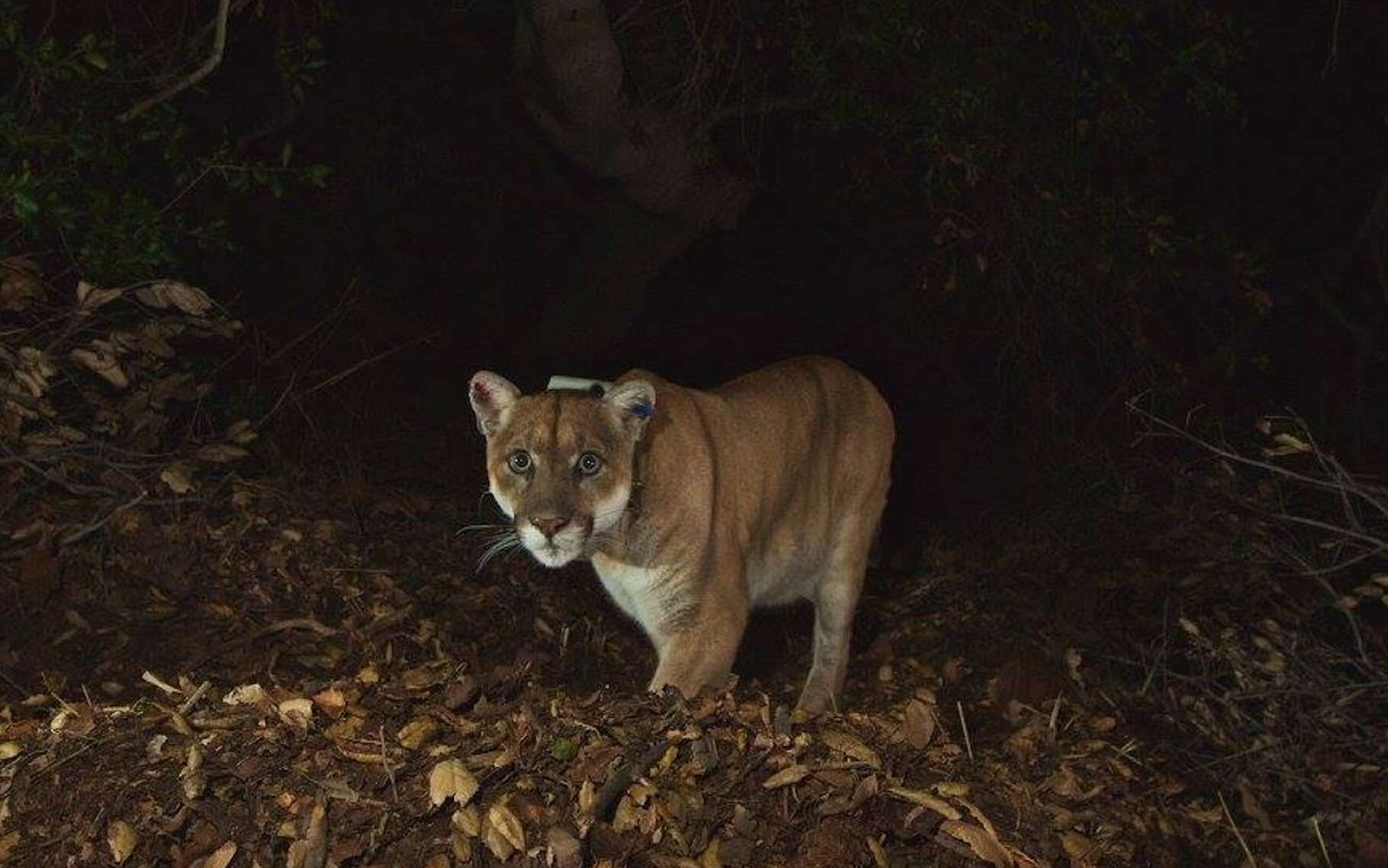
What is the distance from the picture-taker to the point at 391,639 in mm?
7297

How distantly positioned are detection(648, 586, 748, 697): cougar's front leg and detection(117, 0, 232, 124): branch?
2.98m

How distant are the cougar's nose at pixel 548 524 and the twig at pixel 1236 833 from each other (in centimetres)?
243

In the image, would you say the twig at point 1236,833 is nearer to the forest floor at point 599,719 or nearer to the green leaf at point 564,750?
the forest floor at point 599,719

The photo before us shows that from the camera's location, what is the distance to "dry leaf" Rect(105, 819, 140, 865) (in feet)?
15.2

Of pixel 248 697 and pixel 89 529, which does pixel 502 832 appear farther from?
pixel 89 529

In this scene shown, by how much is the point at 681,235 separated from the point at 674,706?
5.11m

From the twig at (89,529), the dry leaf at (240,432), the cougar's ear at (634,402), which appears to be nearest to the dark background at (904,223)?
the dry leaf at (240,432)

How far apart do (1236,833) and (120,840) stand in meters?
3.34

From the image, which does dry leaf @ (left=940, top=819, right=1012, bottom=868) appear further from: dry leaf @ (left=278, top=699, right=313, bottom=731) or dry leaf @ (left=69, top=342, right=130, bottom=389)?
dry leaf @ (left=69, top=342, right=130, bottom=389)

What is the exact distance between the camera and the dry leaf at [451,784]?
4574mm

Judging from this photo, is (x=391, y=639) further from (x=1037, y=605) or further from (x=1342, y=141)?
(x=1342, y=141)

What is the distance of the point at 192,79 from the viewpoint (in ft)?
22.2

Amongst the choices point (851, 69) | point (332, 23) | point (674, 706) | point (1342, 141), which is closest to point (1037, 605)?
point (851, 69)

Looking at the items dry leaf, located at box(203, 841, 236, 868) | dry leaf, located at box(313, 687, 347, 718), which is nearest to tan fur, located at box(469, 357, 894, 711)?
dry leaf, located at box(313, 687, 347, 718)
